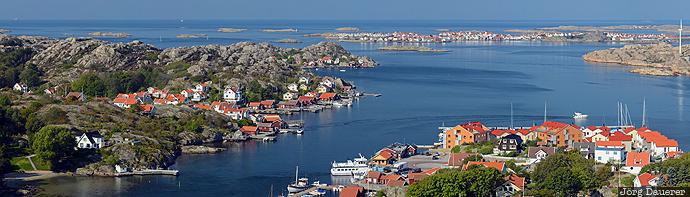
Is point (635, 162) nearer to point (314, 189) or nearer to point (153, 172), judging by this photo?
point (314, 189)

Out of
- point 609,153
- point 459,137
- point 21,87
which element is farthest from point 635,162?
point 21,87

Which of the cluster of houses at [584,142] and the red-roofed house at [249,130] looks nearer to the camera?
the cluster of houses at [584,142]

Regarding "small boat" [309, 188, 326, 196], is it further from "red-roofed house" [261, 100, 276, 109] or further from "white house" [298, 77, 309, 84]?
"white house" [298, 77, 309, 84]

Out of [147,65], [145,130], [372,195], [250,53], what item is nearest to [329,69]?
[250,53]

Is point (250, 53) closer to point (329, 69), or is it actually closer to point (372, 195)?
point (329, 69)

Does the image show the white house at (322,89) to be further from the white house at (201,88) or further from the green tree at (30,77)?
the green tree at (30,77)

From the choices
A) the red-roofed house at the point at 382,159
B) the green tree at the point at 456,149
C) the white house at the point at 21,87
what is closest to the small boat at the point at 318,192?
the red-roofed house at the point at 382,159
